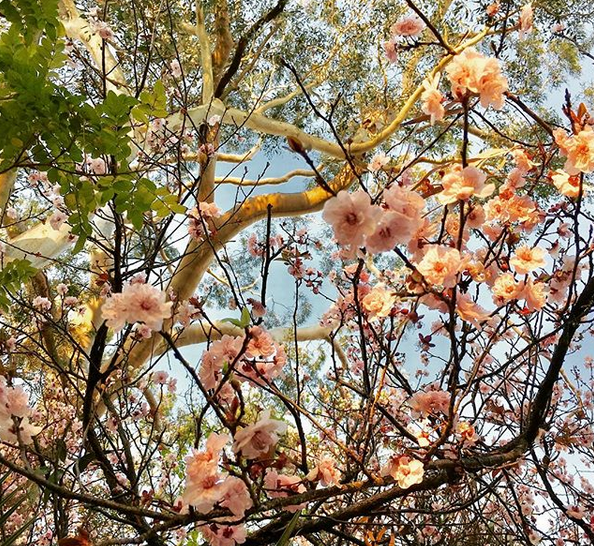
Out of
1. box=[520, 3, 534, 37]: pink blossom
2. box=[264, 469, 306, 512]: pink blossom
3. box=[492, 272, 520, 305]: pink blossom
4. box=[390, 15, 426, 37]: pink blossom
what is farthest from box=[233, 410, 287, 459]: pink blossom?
box=[520, 3, 534, 37]: pink blossom

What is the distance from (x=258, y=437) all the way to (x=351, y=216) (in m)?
0.40

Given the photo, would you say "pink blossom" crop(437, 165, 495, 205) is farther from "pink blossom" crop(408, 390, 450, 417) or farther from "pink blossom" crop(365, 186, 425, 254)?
"pink blossom" crop(408, 390, 450, 417)

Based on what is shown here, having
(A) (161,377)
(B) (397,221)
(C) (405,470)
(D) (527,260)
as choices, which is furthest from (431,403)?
(A) (161,377)

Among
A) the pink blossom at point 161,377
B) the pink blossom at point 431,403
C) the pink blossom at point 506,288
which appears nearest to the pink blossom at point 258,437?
the pink blossom at point 431,403

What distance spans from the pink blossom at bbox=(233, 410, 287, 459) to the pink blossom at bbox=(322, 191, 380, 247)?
32cm

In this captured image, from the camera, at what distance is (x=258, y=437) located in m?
0.89

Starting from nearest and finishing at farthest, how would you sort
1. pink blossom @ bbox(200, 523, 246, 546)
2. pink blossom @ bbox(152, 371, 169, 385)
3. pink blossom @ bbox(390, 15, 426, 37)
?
pink blossom @ bbox(200, 523, 246, 546) → pink blossom @ bbox(390, 15, 426, 37) → pink blossom @ bbox(152, 371, 169, 385)

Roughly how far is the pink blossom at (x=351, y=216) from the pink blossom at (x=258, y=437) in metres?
0.32

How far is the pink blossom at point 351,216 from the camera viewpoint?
920 mm

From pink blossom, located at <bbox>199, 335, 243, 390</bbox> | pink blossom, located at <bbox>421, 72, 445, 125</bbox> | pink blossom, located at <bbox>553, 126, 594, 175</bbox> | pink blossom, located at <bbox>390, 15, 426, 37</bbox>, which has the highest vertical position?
pink blossom, located at <bbox>390, 15, 426, 37</bbox>

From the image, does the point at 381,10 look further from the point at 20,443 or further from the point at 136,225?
the point at 20,443

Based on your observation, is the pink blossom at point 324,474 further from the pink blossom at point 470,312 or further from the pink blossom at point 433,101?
the pink blossom at point 433,101

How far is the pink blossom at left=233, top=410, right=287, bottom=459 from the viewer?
0.87 m

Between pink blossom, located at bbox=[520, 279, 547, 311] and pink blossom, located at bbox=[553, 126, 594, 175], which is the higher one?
pink blossom, located at bbox=[553, 126, 594, 175]
